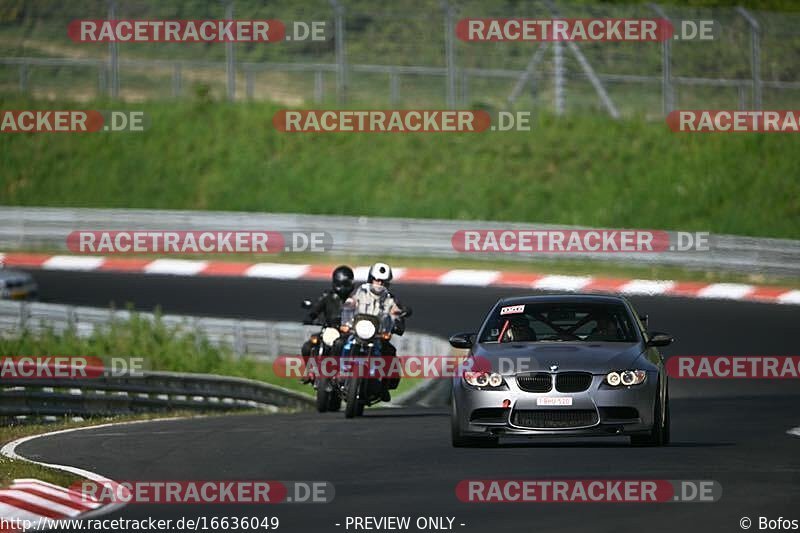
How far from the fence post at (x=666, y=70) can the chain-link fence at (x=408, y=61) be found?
4 cm

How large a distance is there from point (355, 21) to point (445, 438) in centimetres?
2395

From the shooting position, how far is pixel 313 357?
2041 cm

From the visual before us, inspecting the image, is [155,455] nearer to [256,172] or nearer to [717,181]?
[717,181]

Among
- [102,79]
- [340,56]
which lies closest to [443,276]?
[340,56]

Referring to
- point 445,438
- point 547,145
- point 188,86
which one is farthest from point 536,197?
point 445,438

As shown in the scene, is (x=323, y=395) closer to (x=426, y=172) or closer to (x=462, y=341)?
(x=462, y=341)

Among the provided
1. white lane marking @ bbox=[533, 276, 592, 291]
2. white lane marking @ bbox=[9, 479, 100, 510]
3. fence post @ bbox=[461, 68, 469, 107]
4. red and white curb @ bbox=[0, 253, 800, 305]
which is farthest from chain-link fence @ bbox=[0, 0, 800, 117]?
white lane marking @ bbox=[9, 479, 100, 510]

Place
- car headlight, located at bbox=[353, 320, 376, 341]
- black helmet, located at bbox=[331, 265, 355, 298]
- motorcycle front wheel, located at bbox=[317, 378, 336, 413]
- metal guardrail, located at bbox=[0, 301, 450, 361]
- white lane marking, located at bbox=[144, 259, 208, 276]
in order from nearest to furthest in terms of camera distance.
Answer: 1. car headlight, located at bbox=[353, 320, 376, 341]
2. motorcycle front wheel, located at bbox=[317, 378, 336, 413]
3. black helmet, located at bbox=[331, 265, 355, 298]
4. metal guardrail, located at bbox=[0, 301, 450, 361]
5. white lane marking, located at bbox=[144, 259, 208, 276]

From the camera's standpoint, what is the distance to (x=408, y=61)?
4034 centimetres

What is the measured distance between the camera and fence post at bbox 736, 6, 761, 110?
36875mm

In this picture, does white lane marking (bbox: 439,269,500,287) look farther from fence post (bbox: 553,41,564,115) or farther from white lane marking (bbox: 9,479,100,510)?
white lane marking (bbox: 9,479,100,510)

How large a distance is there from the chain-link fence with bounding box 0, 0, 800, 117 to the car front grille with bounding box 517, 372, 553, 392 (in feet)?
78.7

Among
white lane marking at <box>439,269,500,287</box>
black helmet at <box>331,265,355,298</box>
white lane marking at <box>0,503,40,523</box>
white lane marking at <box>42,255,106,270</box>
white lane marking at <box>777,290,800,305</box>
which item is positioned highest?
white lane marking at <box>42,255,106,270</box>

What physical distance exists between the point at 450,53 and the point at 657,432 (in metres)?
25.6
